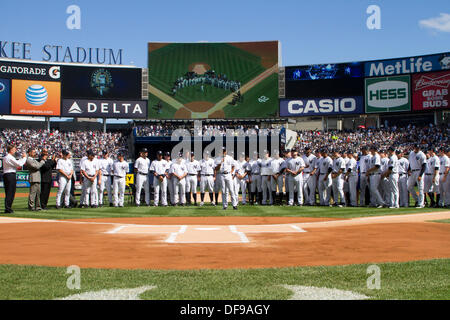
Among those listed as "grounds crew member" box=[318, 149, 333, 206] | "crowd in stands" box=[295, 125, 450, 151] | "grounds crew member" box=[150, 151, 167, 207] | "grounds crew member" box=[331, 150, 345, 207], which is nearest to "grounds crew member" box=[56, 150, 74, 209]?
"grounds crew member" box=[150, 151, 167, 207]

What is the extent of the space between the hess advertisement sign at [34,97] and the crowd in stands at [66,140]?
2.94m

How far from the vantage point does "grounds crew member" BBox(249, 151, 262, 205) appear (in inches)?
755

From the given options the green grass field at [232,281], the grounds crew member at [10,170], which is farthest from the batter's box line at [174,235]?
the grounds crew member at [10,170]

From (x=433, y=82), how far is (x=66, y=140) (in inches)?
1551

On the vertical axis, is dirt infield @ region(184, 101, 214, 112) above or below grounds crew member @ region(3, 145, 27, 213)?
above

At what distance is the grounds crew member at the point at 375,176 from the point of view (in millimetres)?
16686

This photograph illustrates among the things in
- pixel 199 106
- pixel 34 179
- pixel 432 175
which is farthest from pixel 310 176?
pixel 199 106

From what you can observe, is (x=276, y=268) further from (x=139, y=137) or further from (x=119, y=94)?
(x=119, y=94)

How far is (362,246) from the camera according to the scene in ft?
27.0

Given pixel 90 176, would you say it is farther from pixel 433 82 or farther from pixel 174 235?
pixel 433 82

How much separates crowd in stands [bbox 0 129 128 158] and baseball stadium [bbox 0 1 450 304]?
0.23 m

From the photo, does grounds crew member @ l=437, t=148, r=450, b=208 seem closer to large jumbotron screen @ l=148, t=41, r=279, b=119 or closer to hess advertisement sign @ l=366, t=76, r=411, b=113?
hess advertisement sign @ l=366, t=76, r=411, b=113

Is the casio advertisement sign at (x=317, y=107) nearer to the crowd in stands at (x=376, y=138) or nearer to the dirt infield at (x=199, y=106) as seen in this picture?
the crowd in stands at (x=376, y=138)
